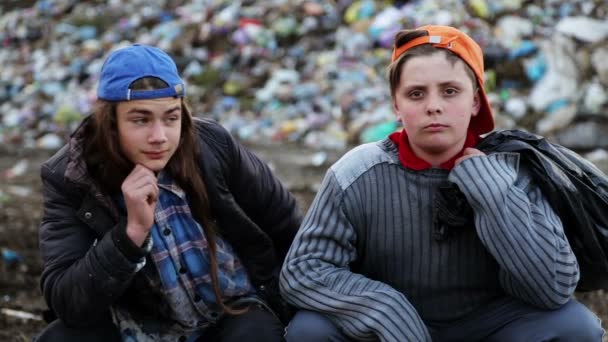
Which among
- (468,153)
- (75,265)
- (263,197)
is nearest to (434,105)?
(468,153)

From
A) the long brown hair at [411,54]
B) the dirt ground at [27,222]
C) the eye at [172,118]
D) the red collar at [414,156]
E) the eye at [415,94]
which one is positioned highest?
the long brown hair at [411,54]

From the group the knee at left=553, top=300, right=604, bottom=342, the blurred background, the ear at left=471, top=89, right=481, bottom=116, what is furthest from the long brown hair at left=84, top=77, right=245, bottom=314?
the blurred background

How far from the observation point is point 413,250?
247cm

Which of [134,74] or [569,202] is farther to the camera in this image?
[134,74]

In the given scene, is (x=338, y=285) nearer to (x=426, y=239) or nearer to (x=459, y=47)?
(x=426, y=239)

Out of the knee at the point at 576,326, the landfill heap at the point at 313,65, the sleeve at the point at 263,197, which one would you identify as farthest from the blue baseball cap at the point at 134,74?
the landfill heap at the point at 313,65

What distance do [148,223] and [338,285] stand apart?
572 millimetres

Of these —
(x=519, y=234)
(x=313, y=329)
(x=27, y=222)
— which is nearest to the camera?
(x=519, y=234)

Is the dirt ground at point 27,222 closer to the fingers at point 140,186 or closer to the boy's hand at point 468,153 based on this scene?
the fingers at point 140,186

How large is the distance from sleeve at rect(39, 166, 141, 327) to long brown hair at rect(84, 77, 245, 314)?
0.14 metres

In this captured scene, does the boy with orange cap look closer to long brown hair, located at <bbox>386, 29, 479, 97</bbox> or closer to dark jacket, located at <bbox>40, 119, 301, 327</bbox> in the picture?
long brown hair, located at <bbox>386, 29, 479, 97</bbox>

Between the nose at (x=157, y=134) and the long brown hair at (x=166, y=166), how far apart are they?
0.12 meters

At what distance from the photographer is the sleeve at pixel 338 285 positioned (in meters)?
2.33

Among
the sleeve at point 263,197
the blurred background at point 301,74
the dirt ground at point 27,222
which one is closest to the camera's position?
the sleeve at point 263,197
